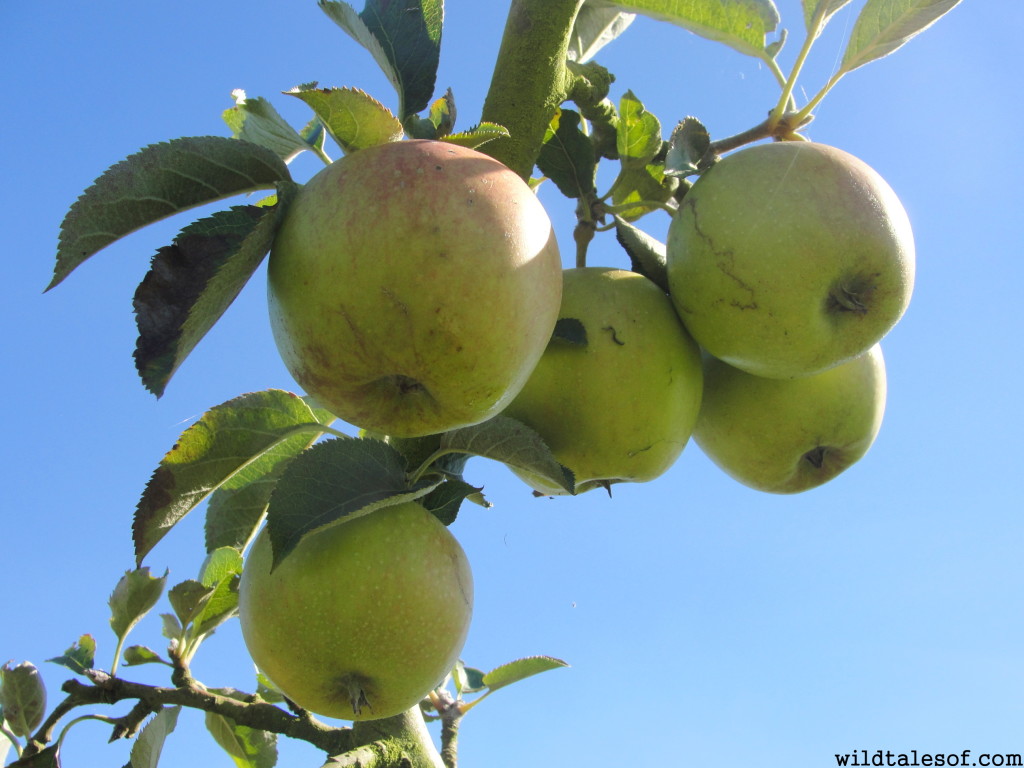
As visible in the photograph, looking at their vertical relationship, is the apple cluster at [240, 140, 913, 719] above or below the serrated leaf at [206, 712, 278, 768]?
above

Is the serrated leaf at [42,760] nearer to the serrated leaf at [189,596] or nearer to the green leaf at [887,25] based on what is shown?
the serrated leaf at [189,596]

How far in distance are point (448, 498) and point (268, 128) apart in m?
0.73

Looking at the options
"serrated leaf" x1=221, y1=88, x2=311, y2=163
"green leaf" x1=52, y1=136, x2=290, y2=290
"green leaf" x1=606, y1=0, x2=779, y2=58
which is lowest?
"green leaf" x1=52, y1=136, x2=290, y2=290

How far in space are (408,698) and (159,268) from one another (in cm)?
81

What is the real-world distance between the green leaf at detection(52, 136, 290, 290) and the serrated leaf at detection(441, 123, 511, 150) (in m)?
0.27

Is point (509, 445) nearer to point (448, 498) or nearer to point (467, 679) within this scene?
point (448, 498)

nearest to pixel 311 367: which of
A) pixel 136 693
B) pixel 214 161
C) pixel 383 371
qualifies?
pixel 383 371

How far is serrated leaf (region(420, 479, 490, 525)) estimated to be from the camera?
1.53 m

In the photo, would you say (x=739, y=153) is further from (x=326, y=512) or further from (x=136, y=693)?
(x=136, y=693)

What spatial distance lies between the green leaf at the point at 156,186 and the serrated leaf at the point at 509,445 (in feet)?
1.66

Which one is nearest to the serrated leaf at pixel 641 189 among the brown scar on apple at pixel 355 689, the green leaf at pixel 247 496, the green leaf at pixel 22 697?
the green leaf at pixel 247 496

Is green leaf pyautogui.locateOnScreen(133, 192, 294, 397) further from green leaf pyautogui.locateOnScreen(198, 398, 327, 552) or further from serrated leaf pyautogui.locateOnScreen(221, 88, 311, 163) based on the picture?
green leaf pyautogui.locateOnScreen(198, 398, 327, 552)

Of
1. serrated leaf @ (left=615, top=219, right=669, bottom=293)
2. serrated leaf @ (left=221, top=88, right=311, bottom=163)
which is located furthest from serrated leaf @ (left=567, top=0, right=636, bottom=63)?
serrated leaf @ (left=221, top=88, right=311, bottom=163)

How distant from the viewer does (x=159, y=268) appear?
116cm
